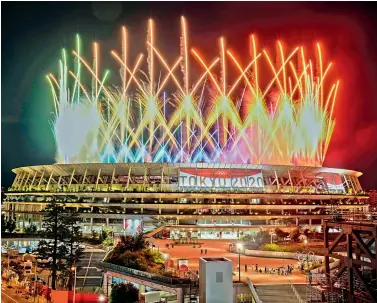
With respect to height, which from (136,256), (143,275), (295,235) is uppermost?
(295,235)

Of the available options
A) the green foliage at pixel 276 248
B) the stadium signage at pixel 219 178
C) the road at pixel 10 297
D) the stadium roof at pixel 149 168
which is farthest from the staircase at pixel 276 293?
the stadium roof at pixel 149 168

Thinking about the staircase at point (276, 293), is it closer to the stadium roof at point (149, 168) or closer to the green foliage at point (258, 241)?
the green foliage at point (258, 241)

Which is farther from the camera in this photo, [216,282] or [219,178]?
[219,178]

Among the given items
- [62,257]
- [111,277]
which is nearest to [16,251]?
[62,257]

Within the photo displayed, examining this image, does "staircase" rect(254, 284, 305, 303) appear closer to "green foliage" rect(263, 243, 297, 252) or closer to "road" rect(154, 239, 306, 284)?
"road" rect(154, 239, 306, 284)

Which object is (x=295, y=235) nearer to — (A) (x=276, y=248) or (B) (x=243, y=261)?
(A) (x=276, y=248)

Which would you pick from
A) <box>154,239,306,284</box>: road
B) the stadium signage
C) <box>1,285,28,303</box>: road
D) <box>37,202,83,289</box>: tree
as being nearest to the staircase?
<box>154,239,306,284</box>: road

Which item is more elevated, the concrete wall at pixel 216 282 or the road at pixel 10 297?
the concrete wall at pixel 216 282

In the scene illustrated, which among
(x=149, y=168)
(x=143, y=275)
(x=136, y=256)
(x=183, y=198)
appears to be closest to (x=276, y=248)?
(x=136, y=256)

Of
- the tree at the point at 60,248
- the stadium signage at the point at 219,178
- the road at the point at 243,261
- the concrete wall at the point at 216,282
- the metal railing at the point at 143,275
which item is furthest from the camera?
the stadium signage at the point at 219,178
